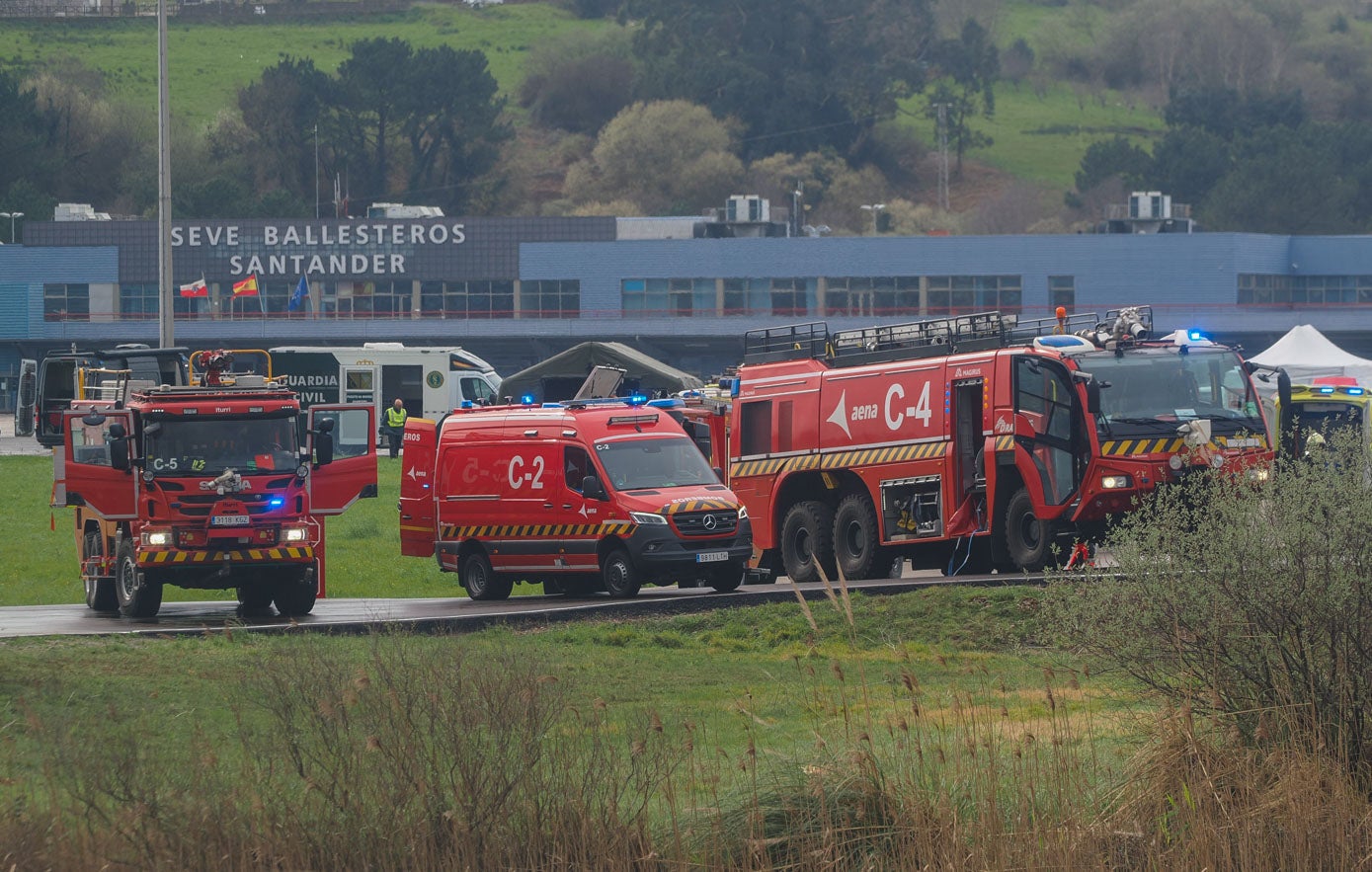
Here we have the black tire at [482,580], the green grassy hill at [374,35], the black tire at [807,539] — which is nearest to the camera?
the black tire at [482,580]

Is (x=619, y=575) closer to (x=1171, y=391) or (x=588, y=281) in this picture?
(x=1171, y=391)

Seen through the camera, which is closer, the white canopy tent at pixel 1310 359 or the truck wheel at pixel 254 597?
the truck wheel at pixel 254 597

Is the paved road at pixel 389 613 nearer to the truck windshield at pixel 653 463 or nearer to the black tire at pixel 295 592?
the black tire at pixel 295 592

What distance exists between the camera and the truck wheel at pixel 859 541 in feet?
76.9

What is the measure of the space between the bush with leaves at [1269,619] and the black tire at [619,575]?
11.5 meters

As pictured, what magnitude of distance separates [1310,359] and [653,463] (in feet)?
83.7

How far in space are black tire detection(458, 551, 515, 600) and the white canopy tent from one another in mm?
24634

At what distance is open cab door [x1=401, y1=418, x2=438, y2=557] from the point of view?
24.3m

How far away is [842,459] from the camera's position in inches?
944

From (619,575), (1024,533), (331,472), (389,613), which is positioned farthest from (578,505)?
(1024,533)

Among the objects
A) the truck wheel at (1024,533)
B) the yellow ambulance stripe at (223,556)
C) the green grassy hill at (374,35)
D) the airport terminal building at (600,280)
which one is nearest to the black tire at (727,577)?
the truck wheel at (1024,533)

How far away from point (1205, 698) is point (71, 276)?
295 feet

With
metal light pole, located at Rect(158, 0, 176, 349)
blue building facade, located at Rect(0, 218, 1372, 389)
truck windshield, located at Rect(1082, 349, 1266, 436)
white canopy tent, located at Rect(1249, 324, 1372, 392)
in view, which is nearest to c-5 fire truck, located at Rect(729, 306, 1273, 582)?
truck windshield, located at Rect(1082, 349, 1266, 436)

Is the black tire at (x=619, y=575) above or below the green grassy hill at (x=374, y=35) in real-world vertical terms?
below
